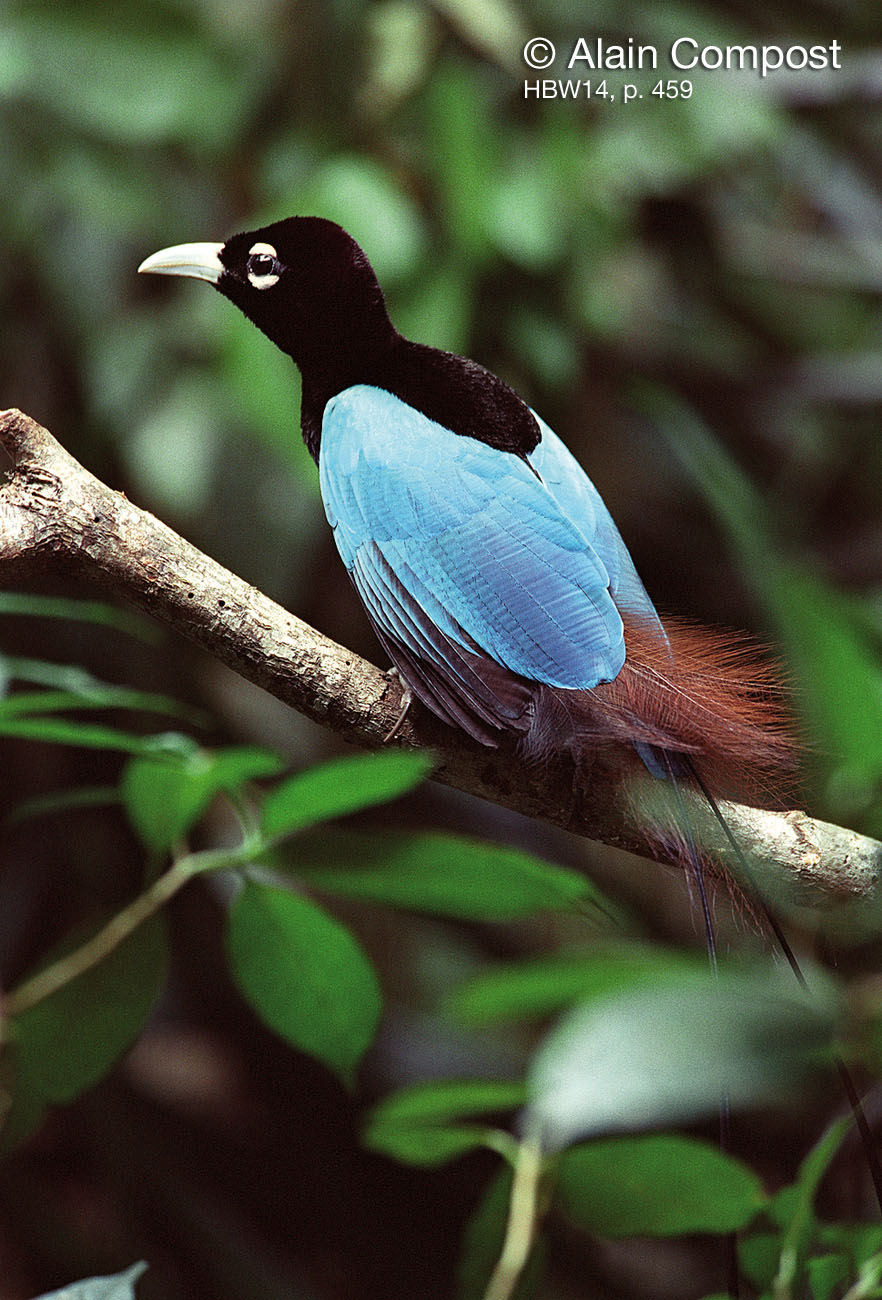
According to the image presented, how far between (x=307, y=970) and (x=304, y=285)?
1.49 feet

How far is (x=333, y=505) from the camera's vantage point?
2.33 ft

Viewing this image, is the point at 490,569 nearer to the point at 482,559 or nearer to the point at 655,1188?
the point at 482,559

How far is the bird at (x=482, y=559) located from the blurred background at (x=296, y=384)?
1.95ft

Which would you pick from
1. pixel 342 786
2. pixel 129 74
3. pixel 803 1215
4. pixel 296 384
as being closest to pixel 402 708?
pixel 342 786

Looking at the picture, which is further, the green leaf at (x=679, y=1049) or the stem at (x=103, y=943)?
the stem at (x=103, y=943)

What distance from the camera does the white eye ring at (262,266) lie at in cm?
72

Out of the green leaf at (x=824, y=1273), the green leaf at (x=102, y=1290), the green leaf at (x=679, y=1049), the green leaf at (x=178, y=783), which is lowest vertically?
the green leaf at (x=824, y=1273)

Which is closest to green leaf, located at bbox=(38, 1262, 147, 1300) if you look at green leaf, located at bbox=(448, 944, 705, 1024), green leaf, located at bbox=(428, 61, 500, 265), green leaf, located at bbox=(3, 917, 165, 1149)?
green leaf, located at bbox=(3, 917, 165, 1149)

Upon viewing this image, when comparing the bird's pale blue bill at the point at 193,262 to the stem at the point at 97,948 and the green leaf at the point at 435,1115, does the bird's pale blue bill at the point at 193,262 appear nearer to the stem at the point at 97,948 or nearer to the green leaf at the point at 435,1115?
the stem at the point at 97,948

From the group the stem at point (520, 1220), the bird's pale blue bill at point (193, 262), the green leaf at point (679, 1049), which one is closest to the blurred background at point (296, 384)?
the bird's pale blue bill at point (193, 262)

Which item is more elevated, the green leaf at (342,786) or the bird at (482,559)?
the bird at (482,559)

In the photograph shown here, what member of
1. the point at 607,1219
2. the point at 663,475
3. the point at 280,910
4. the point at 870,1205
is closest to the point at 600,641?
the point at 280,910

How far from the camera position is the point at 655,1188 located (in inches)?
30.6

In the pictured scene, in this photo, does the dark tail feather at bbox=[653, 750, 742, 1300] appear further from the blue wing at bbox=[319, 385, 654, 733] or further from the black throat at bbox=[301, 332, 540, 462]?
the black throat at bbox=[301, 332, 540, 462]
